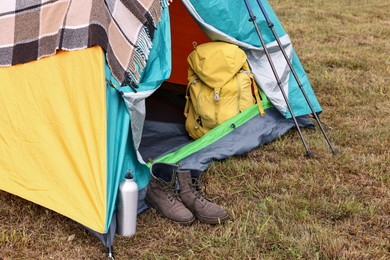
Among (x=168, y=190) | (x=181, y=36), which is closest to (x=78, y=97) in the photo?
(x=168, y=190)

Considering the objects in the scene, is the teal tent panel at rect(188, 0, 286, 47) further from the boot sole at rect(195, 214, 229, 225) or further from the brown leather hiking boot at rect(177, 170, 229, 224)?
the boot sole at rect(195, 214, 229, 225)

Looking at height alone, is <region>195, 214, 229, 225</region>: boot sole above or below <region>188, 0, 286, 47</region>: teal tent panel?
below

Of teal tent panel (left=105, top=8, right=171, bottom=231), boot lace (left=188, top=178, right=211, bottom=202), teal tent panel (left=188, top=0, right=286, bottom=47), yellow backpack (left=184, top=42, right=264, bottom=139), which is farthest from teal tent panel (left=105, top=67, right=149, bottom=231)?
teal tent panel (left=188, top=0, right=286, bottom=47)

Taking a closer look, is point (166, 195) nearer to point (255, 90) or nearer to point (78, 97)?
point (78, 97)

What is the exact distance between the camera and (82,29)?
2.76 m

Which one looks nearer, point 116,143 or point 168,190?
point 116,143

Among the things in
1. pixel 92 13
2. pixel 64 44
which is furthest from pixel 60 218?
pixel 92 13

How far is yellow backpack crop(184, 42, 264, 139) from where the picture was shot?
11.8 feet

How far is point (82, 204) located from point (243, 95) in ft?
4.85

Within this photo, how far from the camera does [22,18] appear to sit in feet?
9.83

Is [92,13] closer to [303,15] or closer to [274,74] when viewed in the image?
[274,74]

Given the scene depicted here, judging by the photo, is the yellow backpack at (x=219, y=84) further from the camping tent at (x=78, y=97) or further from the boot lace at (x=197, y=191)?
the boot lace at (x=197, y=191)

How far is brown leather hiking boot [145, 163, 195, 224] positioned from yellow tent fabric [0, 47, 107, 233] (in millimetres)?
401

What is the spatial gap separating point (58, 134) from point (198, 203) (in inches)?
33.1
